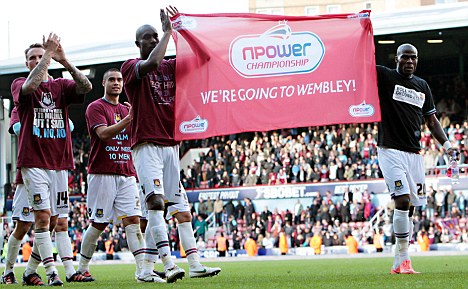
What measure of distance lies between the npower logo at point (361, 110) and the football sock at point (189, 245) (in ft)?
7.62

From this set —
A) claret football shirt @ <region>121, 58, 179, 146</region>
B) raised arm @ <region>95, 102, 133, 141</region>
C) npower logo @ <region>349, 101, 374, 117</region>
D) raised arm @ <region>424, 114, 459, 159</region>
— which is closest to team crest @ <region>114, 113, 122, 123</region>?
raised arm @ <region>95, 102, 133, 141</region>

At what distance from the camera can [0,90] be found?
4331 centimetres

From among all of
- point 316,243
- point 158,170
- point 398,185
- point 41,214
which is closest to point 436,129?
point 398,185

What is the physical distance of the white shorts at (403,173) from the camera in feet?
34.9

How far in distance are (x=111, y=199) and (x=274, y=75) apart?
9.43 ft

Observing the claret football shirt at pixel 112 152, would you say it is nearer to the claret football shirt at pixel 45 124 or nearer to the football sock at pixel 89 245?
the football sock at pixel 89 245

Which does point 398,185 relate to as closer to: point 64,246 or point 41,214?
point 41,214

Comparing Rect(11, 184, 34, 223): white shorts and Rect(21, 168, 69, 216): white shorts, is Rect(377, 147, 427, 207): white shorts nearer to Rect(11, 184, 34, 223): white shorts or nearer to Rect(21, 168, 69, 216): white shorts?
Rect(21, 168, 69, 216): white shorts

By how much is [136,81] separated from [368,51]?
2.86m

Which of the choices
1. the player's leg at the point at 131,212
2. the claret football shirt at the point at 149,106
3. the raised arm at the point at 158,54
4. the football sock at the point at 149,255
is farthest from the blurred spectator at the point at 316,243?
the raised arm at the point at 158,54

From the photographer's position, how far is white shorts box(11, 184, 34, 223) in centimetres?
1143

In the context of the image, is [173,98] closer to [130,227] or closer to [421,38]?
[130,227]

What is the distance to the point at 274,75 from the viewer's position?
10.6 m

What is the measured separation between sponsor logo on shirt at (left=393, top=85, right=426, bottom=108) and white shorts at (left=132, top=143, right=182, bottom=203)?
2768 millimetres
